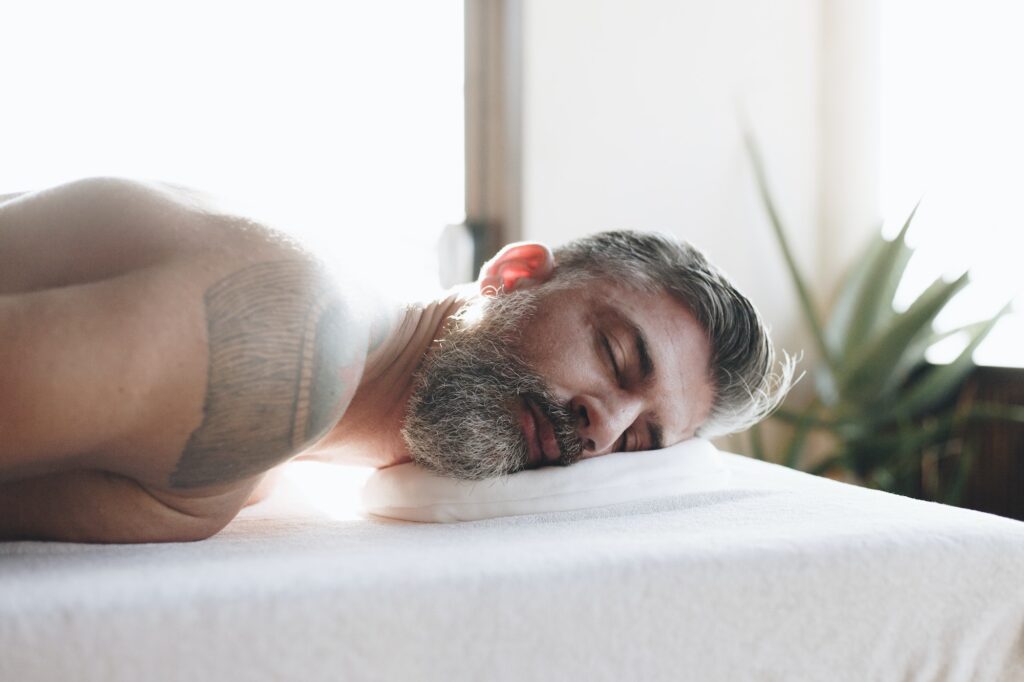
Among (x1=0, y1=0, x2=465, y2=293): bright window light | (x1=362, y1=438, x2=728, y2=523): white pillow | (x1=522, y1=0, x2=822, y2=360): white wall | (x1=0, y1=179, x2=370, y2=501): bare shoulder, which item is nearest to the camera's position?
(x1=0, y1=179, x2=370, y2=501): bare shoulder

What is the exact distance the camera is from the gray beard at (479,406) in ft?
4.07

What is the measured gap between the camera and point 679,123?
2.80 meters

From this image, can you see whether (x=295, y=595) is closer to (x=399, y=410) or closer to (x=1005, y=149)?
(x=399, y=410)

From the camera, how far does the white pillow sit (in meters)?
1.22

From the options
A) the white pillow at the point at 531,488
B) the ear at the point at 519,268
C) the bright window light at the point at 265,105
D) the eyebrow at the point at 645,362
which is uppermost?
the bright window light at the point at 265,105

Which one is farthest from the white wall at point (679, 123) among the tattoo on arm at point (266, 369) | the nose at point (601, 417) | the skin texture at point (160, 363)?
the tattoo on arm at point (266, 369)

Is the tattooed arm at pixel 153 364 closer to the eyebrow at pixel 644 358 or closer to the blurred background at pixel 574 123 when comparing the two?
the eyebrow at pixel 644 358

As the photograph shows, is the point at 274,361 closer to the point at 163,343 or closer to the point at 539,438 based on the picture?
the point at 163,343

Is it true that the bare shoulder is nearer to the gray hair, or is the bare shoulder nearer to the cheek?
the cheek

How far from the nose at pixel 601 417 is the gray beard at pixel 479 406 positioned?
14mm

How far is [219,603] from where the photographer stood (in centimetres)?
79

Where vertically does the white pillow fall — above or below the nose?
below

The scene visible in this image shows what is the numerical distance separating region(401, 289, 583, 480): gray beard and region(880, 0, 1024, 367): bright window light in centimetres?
156

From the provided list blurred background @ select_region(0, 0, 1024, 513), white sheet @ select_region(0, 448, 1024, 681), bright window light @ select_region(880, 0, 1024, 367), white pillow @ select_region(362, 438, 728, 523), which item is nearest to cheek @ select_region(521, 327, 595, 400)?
white pillow @ select_region(362, 438, 728, 523)
